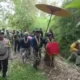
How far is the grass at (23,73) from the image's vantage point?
26.1ft

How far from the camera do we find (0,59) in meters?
7.08

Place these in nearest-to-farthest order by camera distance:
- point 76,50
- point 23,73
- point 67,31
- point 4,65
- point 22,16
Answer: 1. point 4,65
2. point 23,73
3. point 76,50
4. point 67,31
5. point 22,16

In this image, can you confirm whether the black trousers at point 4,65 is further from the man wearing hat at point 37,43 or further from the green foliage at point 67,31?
the green foliage at point 67,31

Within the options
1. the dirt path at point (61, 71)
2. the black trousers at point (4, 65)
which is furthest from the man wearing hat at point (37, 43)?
the black trousers at point (4, 65)

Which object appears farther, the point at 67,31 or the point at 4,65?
the point at 67,31

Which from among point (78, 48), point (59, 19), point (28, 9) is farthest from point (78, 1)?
point (28, 9)

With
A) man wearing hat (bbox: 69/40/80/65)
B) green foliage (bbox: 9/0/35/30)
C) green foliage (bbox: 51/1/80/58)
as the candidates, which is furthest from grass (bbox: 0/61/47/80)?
green foliage (bbox: 9/0/35/30)

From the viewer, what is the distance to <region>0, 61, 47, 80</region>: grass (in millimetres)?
7945

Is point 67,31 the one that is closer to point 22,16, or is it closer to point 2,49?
point 2,49

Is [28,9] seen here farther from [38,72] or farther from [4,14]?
[38,72]

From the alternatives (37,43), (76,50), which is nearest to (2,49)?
(37,43)

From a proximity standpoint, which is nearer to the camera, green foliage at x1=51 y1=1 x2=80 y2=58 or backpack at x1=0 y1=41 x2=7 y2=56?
backpack at x1=0 y1=41 x2=7 y2=56

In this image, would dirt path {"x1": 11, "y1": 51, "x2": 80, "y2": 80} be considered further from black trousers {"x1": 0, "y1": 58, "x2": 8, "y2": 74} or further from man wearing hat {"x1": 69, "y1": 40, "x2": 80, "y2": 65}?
black trousers {"x1": 0, "y1": 58, "x2": 8, "y2": 74}

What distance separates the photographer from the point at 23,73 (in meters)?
8.41
